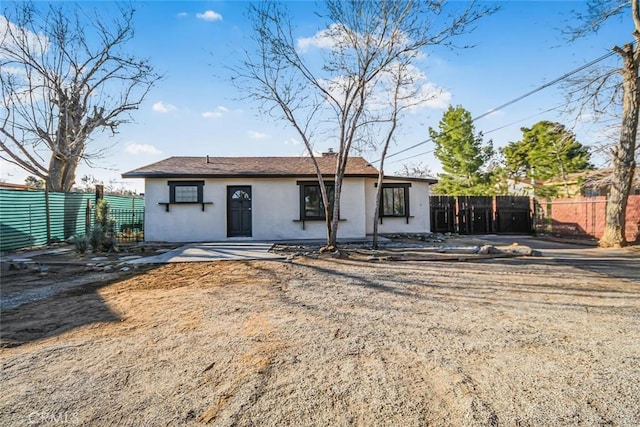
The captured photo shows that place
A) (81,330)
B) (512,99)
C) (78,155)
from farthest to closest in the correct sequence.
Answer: (78,155) < (512,99) < (81,330)

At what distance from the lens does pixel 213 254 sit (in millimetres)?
8391

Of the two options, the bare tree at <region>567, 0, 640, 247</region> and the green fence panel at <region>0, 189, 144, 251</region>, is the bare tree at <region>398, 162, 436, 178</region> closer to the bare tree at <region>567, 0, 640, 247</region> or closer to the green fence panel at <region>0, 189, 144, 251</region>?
the bare tree at <region>567, 0, 640, 247</region>

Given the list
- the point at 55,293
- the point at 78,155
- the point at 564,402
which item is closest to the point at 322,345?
the point at 564,402

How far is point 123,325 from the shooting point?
3502mm

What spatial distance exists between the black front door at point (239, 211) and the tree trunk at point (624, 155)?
11.8m

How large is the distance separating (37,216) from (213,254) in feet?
21.5

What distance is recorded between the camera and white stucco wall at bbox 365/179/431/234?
1286 centimetres

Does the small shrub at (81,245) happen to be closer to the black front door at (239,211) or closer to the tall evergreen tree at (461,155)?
the black front door at (239,211)

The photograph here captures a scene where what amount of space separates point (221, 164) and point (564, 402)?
12.4 m

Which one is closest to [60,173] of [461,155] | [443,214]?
[443,214]

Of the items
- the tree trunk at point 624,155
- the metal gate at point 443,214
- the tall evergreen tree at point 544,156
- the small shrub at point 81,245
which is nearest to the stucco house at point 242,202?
the small shrub at point 81,245

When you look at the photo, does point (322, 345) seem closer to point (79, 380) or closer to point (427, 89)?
point (79, 380)

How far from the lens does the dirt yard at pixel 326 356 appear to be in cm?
197

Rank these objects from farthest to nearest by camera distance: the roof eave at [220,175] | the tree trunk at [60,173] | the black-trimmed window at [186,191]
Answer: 1. the tree trunk at [60,173]
2. the black-trimmed window at [186,191]
3. the roof eave at [220,175]
